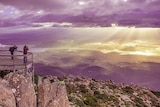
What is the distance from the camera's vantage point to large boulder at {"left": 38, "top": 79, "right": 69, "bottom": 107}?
34.4 m

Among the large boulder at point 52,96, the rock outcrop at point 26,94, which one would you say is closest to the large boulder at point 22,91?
the rock outcrop at point 26,94

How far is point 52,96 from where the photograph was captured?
117 ft

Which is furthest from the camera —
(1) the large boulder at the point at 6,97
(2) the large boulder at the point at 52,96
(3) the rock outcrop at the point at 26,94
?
(2) the large boulder at the point at 52,96

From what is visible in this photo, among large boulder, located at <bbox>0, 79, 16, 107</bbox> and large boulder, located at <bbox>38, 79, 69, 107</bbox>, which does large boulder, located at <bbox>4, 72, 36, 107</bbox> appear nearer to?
large boulder, located at <bbox>0, 79, 16, 107</bbox>

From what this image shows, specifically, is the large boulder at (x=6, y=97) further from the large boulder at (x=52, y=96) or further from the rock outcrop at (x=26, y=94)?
the large boulder at (x=52, y=96)

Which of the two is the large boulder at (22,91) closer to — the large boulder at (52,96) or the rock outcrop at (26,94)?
the rock outcrop at (26,94)

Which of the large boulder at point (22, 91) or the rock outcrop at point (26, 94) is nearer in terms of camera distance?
the rock outcrop at point (26, 94)

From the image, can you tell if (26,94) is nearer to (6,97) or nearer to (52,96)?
(6,97)

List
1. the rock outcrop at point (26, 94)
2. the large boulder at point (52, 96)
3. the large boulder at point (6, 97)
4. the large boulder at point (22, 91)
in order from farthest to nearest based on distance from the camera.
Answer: the large boulder at point (52, 96) → the large boulder at point (22, 91) → the rock outcrop at point (26, 94) → the large boulder at point (6, 97)

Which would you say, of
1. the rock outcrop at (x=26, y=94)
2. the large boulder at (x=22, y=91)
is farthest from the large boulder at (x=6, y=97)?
the large boulder at (x=22, y=91)

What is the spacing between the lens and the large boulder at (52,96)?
113 ft

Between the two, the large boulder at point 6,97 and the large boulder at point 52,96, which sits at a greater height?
the large boulder at point 6,97

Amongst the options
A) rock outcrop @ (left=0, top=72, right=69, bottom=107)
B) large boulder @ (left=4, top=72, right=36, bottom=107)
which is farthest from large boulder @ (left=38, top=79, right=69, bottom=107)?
large boulder @ (left=4, top=72, right=36, bottom=107)

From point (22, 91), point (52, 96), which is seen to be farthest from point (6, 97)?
point (52, 96)
